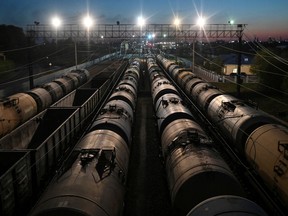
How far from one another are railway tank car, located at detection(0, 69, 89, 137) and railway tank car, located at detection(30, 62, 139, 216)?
9404 millimetres

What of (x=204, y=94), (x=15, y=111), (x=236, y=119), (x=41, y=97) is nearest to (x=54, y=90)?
(x=41, y=97)

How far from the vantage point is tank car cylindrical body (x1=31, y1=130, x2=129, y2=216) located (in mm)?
7891

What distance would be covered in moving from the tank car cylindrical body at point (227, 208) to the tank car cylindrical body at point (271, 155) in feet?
12.2

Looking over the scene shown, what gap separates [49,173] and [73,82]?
24.2 metres

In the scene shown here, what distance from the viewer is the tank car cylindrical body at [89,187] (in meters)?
7.89

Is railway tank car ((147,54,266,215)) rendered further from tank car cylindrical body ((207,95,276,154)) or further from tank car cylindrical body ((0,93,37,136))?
tank car cylindrical body ((0,93,37,136))

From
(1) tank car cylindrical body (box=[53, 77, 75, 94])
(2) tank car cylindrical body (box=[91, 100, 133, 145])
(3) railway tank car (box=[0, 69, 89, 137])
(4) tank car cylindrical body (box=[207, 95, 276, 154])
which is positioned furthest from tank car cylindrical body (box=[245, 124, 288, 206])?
(1) tank car cylindrical body (box=[53, 77, 75, 94])

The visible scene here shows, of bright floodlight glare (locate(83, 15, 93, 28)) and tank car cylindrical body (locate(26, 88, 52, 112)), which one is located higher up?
bright floodlight glare (locate(83, 15, 93, 28))

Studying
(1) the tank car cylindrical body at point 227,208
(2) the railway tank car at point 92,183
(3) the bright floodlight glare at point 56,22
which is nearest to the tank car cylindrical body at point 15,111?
(2) the railway tank car at point 92,183

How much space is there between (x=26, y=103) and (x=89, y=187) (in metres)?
16.3

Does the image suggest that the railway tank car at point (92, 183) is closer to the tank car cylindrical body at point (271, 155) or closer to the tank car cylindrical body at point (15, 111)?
the tank car cylindrical body at point (271, 155)

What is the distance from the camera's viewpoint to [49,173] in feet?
49.3

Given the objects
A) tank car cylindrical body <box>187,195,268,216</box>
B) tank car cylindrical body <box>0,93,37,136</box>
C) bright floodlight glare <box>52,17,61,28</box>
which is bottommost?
tank car cylindrical body <box>0,93,37,136</box>

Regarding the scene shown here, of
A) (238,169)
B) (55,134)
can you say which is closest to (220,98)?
(238,169)
